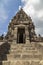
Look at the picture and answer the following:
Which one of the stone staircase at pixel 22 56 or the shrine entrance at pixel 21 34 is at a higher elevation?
the shrine entrance at pixel 21 34

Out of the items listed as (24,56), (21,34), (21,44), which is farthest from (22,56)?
(21,34)

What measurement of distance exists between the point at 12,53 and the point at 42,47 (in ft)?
9.42

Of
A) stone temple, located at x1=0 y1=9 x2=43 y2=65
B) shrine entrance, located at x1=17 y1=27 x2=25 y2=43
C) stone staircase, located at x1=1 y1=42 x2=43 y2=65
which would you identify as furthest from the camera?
shrine entrance, located at x1=17 y1=27 x2=25 y2=43

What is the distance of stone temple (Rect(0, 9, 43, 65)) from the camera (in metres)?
14.6

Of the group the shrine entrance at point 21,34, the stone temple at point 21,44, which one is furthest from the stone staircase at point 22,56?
the shrine entrance at point 21,34

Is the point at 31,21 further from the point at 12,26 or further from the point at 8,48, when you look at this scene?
the point at 8,48

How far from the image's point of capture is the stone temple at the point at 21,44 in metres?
14.6

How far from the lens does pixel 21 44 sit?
19609mm

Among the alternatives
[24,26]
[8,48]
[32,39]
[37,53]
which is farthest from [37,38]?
[37,53]

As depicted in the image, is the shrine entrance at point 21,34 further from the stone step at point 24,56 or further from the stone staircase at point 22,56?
the stone step at point 24,56

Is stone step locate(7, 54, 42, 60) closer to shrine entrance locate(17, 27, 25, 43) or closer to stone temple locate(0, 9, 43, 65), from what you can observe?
stone temple locate(0, 9, 43, 65)

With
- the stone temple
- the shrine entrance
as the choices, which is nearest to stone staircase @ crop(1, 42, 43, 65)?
the stone temple

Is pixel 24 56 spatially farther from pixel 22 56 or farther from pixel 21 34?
pixel 21 34

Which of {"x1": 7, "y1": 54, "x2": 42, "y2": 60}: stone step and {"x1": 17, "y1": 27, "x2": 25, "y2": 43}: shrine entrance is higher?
{"x1": 17, "y1": 27, "x2": 25, "y2": 43}: shrine entrance
